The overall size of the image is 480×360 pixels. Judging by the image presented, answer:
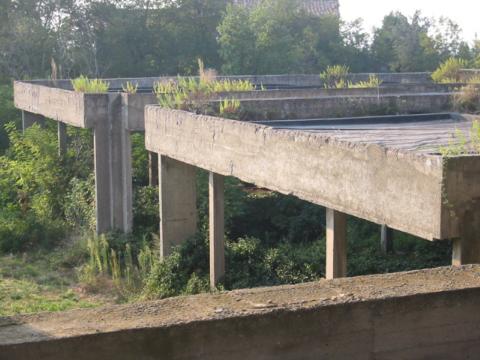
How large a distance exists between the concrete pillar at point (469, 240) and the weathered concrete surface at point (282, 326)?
89.9 inches

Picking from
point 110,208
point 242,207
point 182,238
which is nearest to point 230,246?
point 182,238

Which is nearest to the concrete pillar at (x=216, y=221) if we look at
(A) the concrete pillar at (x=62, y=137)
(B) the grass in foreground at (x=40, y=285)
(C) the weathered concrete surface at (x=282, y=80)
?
(B) the grass in foreground at (x=40, y=285)

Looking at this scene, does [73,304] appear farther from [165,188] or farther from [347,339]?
[347,339]

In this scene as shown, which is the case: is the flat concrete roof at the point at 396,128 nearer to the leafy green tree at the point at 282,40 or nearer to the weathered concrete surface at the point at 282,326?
the weathered concrete surface at the point at 282,326

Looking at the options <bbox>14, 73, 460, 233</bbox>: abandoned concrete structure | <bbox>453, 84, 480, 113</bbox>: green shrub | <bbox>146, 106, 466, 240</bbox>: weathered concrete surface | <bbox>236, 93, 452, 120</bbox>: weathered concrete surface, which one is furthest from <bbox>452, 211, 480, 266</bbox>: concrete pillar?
<bbox>453, 84, 480, 113</bbox>: green shrub

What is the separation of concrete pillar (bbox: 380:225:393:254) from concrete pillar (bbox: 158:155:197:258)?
2.90 metres

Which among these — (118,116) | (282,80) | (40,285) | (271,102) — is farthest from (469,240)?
(282,80)

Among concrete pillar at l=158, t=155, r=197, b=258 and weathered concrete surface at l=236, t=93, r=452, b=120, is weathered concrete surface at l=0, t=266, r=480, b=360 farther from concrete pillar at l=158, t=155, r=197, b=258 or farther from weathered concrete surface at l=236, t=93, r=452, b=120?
concrete pillar at l=158, t=155, r=197, b=258

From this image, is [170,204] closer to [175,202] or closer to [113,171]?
[175,202]

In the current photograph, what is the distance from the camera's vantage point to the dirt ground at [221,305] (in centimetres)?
415

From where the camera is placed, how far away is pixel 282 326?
440cm

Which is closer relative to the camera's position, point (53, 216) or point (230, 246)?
point (230, 246)

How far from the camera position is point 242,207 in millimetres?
15195

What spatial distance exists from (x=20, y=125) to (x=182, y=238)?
11.6 metres
